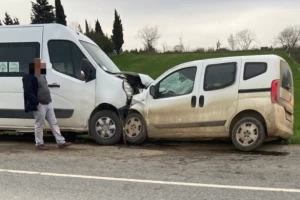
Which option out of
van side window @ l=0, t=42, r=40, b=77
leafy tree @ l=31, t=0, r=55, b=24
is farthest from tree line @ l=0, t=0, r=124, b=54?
van side window @ l=0, t=42, r=40, b=77

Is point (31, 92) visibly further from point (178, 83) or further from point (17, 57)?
point (178, 83)

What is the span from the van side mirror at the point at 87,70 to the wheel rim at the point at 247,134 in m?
3.24

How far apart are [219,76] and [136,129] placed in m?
2.06

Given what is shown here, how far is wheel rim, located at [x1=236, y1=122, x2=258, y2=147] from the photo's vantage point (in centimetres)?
727

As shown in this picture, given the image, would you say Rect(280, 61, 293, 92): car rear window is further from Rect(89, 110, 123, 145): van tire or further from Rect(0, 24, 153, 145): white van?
Rect(89, 110, 123, 145): van tire

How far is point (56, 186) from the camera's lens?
5312 mm

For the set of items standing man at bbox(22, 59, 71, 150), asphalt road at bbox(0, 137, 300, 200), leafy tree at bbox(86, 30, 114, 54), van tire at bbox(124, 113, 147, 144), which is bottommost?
asphalt road at bbox(0, 137, 300, 200)

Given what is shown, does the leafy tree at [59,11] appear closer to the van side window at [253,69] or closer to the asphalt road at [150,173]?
the asphalt road at [150,173]

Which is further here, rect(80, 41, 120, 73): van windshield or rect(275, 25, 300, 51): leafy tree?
rect(275, 25, 300, 51): leafy tree

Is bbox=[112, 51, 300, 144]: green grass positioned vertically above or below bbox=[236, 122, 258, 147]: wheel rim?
above

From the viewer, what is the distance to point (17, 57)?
8.85 metres

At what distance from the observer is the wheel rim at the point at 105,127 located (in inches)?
328

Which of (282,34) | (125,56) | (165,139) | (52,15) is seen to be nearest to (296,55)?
(282,34)

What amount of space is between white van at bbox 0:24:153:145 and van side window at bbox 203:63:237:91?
5.79ft
